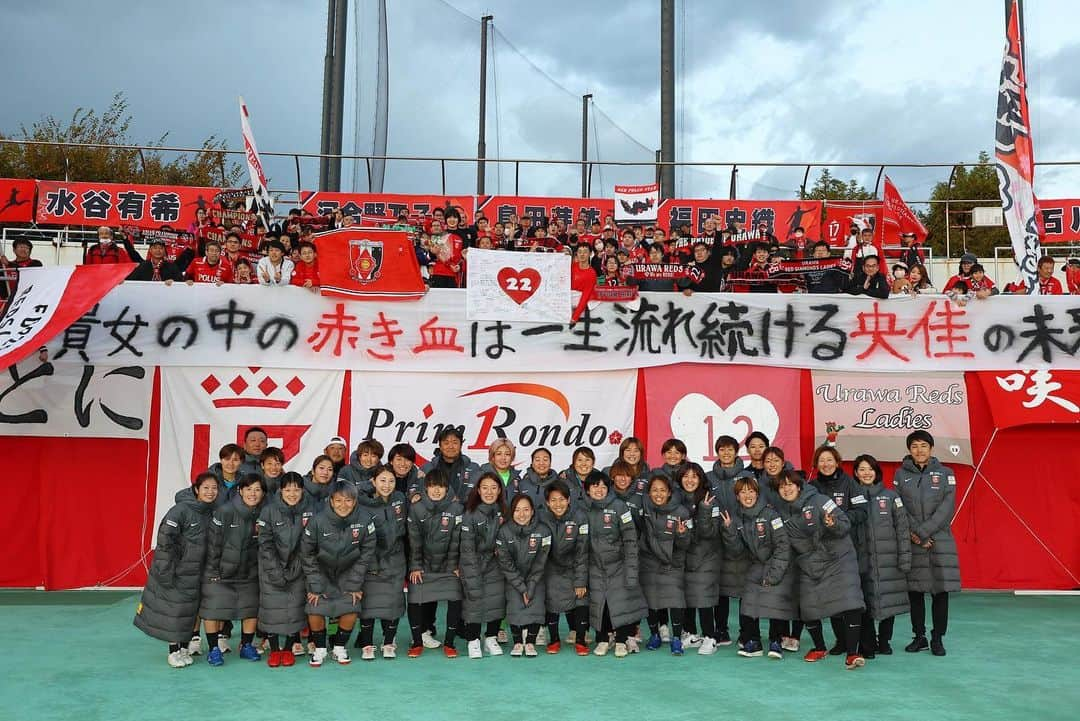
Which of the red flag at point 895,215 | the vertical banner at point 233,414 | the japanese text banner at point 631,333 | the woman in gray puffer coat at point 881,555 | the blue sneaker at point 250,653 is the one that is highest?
the red flag at point 895,215

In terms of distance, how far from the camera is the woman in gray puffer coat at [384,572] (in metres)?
6.22

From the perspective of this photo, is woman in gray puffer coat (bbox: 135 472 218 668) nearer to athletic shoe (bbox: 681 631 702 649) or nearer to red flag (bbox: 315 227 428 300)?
red flag (bbox: 315 227 428 300)

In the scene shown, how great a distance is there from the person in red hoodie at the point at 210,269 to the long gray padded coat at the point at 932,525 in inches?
240

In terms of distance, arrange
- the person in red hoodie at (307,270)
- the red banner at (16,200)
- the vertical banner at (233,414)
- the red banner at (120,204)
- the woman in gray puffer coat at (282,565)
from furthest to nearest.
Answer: the red banner at (120,204), the red banner at (16,200), the person in red hoodie at (307,270), the vertical banner at (233,414), the woman in gray puffer coat at (282,565)

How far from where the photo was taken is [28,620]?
708cm

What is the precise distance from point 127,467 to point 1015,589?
808cm

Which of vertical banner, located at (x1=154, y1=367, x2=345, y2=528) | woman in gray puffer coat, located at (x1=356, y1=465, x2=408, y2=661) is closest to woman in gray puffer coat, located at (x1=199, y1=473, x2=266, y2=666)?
woman in gray puffer coat, located at (x1=356, y1=465, x2=408, y2=661)

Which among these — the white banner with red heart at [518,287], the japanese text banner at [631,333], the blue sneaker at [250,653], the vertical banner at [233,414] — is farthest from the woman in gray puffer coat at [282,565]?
the white banner with red heart at [518,287]

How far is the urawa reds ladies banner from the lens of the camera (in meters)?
8.59

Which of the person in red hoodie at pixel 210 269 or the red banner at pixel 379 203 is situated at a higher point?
the red banner at pixel 379 203

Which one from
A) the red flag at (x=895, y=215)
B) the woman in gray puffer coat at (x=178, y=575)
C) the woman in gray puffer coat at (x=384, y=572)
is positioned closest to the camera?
the woman in gray puffer coat at (x=178, y=575)

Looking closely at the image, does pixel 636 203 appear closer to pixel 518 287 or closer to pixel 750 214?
pixel 750 214

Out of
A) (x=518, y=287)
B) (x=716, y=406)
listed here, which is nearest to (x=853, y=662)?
(x=716, y=406)

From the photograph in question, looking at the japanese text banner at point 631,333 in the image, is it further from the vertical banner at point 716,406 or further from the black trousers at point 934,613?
the black trousers at point 934,613
